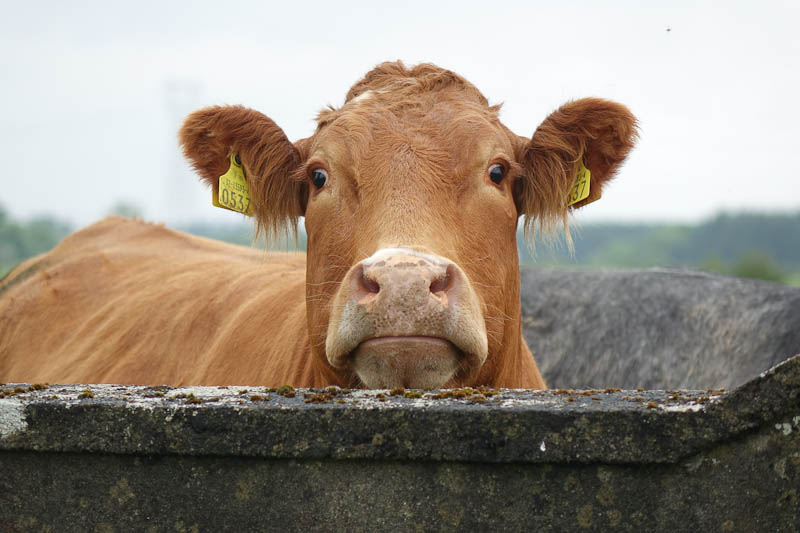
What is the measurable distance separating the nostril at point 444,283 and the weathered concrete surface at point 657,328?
4.53 metres

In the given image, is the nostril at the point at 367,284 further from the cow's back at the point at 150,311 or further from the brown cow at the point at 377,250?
the cow's back at the point at 150,311

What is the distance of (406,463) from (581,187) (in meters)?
2.51

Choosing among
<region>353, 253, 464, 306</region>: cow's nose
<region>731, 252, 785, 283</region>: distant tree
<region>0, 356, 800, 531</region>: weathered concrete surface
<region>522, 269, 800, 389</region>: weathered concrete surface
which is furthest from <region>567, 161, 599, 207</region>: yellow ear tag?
<region>731, 252, 785, 283</region>: distant tree

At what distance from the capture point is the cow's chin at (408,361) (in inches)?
104

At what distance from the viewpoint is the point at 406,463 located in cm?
161

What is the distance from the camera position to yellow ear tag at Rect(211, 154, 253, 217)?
12.9 feet

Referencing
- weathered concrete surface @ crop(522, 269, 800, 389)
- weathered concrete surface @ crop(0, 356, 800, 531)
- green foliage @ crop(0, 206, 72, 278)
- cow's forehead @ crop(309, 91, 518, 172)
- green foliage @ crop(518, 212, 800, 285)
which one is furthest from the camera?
green foliage @ crop(518, 212, 800, 285)

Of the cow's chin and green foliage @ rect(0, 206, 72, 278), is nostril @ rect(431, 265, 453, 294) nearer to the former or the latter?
the cow's chin

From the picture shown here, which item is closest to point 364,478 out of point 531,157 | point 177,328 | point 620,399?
point 620,399

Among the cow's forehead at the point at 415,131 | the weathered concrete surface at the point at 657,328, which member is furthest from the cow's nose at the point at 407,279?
the weathered concrete surface at the point at 657,328

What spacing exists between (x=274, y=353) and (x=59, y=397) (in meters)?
2.33

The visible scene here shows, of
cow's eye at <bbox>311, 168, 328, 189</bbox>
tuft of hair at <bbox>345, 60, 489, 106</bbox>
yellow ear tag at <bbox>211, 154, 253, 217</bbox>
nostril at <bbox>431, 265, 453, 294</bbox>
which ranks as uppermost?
tuft of hair at <bbox>345, 60, 489, 106</bbox>

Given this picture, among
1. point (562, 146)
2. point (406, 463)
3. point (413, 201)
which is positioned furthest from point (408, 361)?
point (562, 146)

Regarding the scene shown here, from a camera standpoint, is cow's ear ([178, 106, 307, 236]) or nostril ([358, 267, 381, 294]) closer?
Result: nostril ([358, 267, 381, 294])
